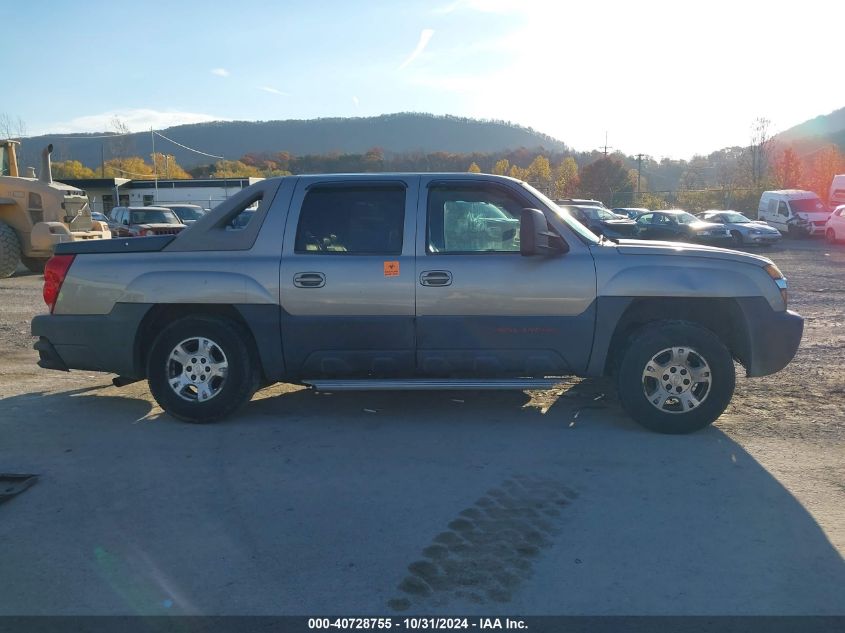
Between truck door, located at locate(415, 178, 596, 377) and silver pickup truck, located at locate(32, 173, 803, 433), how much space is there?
0.01m

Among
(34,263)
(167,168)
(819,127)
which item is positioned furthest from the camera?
(819,127)

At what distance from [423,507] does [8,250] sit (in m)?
15.9

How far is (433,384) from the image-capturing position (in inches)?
218

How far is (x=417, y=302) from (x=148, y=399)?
2.91m

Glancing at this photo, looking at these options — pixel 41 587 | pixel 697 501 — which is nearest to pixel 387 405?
pixel 697 501

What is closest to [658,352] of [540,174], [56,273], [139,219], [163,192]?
[56,273]

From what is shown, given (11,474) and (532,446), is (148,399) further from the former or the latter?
(532,446)

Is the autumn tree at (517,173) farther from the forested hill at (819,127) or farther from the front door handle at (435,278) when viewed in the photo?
the forested hill at (819,127)

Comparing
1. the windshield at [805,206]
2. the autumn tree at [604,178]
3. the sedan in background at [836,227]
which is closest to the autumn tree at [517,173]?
the autumn tree at [604,178]

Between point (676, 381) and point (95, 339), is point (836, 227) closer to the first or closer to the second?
point (676, 381)

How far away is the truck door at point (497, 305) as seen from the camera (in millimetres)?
5508

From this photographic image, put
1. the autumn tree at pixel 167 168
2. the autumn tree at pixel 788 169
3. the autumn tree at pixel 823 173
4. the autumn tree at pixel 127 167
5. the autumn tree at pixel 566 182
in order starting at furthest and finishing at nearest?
the autumn tree at pixel 127 167
the autumn tree at pixel 167 168
the autumn tree at pixel 566 182
the autumn tree at pixel 788 169
the autumn tree at pixel 823 173

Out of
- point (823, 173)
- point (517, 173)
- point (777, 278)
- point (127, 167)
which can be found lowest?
point (777, 278)

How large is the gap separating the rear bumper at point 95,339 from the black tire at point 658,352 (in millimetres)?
3932
